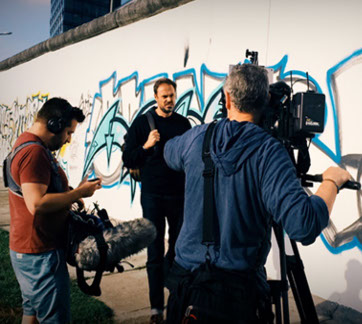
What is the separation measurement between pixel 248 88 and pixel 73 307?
2.46 meters

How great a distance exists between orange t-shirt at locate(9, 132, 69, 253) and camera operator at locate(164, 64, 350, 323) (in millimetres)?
718

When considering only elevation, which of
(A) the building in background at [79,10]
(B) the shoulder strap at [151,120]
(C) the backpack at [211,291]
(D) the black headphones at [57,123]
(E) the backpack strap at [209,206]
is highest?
(A) the building in background at [79,10]

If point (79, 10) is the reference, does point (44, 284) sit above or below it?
below

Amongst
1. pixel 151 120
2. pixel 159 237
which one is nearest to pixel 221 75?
pixel 151 120

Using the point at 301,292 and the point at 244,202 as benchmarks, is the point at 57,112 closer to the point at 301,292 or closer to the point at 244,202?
the point at 244,202

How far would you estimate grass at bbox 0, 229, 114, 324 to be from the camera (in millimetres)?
2787

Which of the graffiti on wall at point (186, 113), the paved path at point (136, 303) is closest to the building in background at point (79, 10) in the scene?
the graffiti on wall at point (186, 113)

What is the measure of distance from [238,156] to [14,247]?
124 centimetres

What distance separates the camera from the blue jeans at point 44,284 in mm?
1777

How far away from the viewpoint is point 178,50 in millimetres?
4879

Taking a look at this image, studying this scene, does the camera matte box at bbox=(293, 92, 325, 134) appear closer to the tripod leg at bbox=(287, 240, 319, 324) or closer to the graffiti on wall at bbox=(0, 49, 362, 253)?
the tripod leg at bbox=(287, 240, 319, 324)

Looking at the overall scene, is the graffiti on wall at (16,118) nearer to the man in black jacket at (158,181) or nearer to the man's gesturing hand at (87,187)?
the man in black jacket at (158,181)

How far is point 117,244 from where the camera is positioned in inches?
64.4

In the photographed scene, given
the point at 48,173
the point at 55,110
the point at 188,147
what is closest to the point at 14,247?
the point at 48,173
